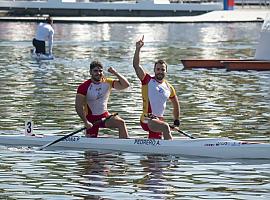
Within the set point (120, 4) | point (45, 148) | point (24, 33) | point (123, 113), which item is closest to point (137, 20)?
point (120, 4)

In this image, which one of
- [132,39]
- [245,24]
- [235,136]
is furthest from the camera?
[245,24]

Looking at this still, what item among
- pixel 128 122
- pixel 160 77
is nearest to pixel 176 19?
pixel 128 122

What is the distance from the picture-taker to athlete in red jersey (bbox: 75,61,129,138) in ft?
68.1

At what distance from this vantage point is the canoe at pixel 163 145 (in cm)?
1962

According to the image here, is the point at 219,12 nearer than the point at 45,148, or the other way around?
the point at 45,148

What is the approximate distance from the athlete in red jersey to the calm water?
708mm

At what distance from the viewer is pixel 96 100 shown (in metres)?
21.0

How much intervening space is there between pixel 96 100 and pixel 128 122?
4.28m

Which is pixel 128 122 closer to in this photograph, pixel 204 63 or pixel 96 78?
pixel 96 78

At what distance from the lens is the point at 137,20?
285ft

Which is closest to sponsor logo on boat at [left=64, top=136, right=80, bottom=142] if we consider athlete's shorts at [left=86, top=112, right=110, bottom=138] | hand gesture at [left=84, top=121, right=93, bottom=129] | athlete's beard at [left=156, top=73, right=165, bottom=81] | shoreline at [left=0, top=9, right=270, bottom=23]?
athlete's shorts at [left=86, top=112, right=110, bottom=138]

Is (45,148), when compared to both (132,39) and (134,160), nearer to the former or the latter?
(134,160)

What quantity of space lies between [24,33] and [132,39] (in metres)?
8.10

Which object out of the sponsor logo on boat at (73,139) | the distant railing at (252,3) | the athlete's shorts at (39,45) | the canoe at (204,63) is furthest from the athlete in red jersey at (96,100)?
the distant railing at (252,3)
